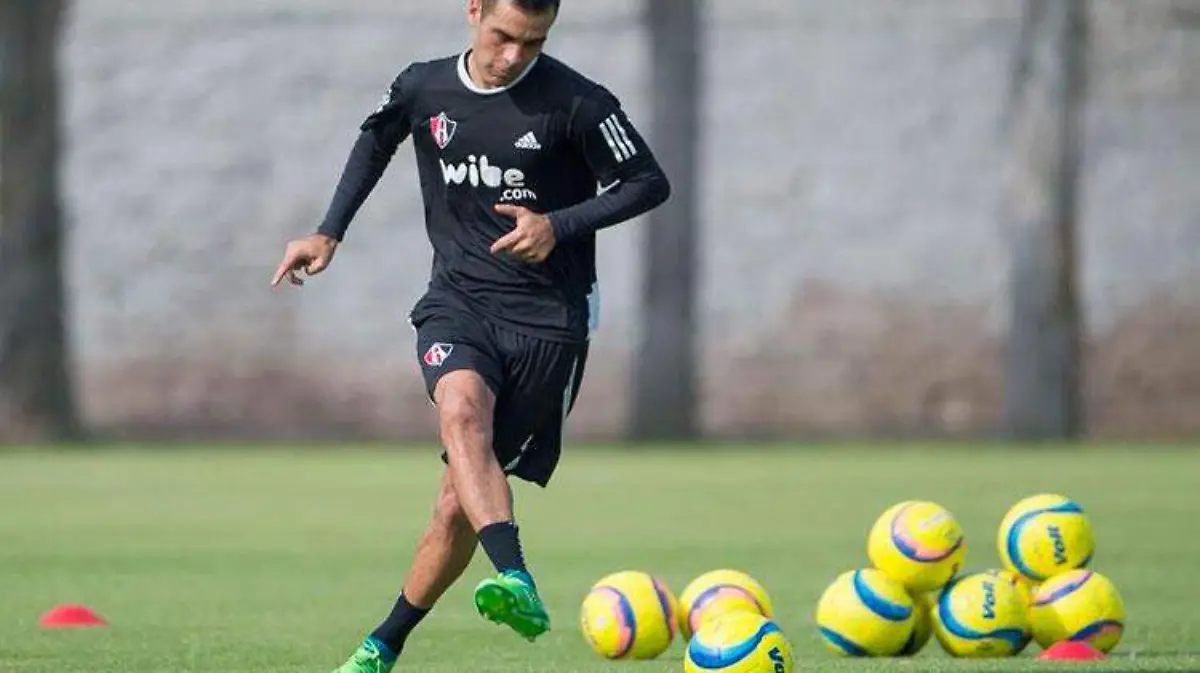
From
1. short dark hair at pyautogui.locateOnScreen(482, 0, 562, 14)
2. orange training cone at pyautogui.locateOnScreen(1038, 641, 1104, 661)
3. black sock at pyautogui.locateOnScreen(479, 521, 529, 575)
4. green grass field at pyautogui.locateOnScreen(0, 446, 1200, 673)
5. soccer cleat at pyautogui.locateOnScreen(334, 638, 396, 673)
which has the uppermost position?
short dark hair at pyautogui.locateOnScreen(482, 0, 562, 14)

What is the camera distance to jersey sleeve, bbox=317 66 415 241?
8180mm

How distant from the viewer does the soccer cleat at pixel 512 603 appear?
23.1 feet

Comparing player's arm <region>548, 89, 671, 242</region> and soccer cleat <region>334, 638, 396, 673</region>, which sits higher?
player's arm <region>548, 89, 671, 242</region>

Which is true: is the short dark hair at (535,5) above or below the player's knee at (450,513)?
above

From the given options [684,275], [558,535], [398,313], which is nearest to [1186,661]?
[558,535]

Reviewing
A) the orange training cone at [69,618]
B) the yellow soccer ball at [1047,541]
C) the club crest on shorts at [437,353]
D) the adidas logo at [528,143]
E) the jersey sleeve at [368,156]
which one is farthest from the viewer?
the orange training cone at [69,618]

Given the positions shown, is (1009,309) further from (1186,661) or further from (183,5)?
(1186,661)

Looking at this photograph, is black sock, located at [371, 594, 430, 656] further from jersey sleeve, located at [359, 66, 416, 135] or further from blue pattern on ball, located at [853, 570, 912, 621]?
blue pattern on ball, located at [853, 570, 912, 621]

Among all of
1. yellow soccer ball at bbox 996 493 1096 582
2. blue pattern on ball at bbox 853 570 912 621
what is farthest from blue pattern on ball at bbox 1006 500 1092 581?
blue pattern on ball at bbox 853 570 912 621

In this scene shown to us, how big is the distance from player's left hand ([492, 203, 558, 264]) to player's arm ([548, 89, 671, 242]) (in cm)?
17

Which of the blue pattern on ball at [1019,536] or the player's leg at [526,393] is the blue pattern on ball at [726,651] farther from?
the blue pattern on ball at [1019,536]

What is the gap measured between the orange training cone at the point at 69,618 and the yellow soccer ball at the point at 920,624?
10.5 feet

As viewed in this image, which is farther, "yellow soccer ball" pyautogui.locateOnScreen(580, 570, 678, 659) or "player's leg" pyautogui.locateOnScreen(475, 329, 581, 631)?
"yellow soccer ball" pyautogui.locateOnScreen(580, 570, 678, 659)

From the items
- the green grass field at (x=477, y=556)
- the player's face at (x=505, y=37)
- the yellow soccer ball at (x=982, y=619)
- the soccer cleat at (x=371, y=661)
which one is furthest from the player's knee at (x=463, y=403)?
the yellow soccer ball at (x=982, y=619)
